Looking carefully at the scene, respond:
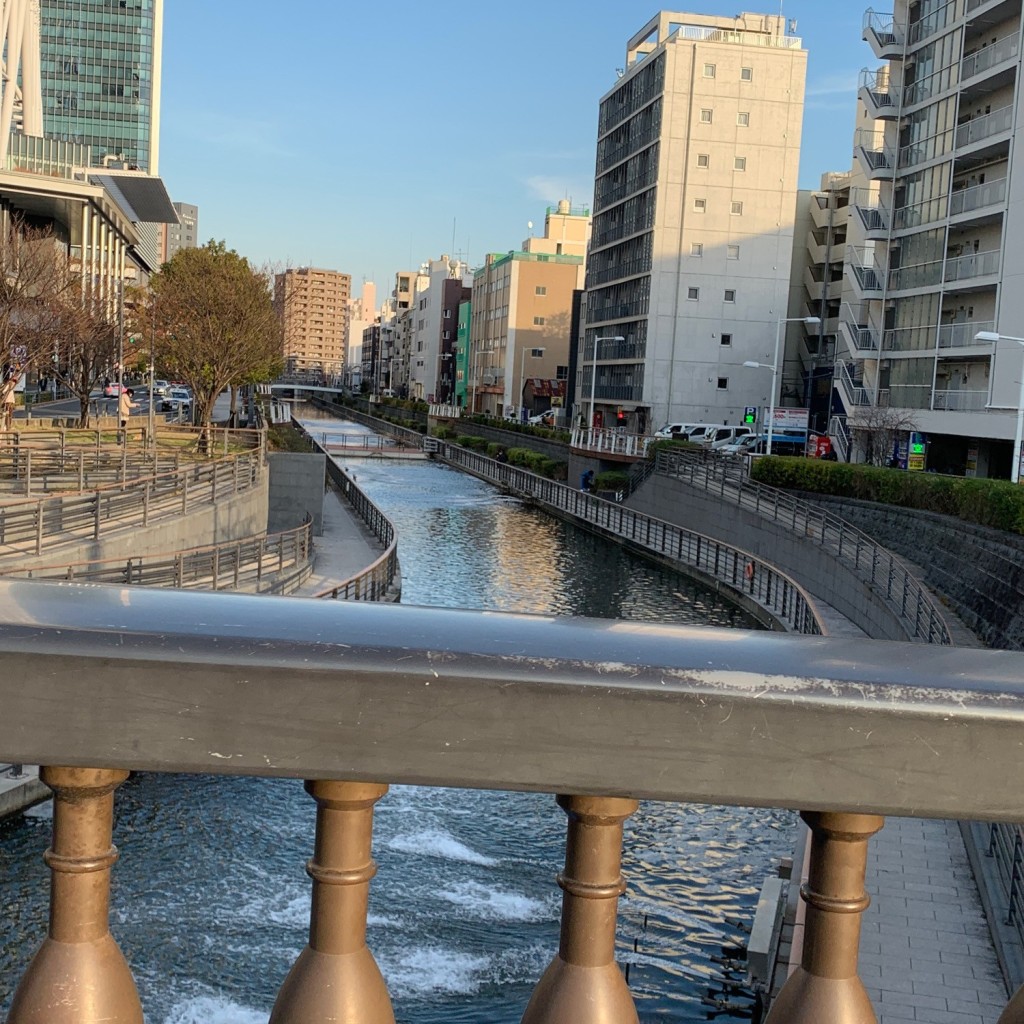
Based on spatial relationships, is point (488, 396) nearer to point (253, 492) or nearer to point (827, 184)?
point (827, 184)

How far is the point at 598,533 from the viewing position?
1775 inches

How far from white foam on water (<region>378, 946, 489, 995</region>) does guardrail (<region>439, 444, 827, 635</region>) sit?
7.29 meters

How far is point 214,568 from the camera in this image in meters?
19.7

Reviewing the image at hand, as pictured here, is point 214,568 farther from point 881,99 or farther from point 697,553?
point 881,99

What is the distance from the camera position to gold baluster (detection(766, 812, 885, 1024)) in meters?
1.49

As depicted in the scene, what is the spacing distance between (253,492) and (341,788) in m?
29.7

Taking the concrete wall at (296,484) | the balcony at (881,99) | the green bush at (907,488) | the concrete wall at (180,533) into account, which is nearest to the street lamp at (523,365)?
the balcony at (881,99)

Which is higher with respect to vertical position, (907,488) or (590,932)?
(590,932)

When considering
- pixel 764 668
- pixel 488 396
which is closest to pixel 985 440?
pixel 764 668

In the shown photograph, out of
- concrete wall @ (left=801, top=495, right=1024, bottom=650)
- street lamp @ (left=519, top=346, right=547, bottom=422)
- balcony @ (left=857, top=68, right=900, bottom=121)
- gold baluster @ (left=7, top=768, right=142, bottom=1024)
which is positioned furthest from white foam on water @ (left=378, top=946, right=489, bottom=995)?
street lamp @ (left=519, top=346, right=547, bottom=422)

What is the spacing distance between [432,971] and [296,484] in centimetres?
2673

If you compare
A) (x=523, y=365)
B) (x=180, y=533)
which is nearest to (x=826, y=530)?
(x=180, y=533)

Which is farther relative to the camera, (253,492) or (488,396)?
(488,396)

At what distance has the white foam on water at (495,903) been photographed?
13188 mm
